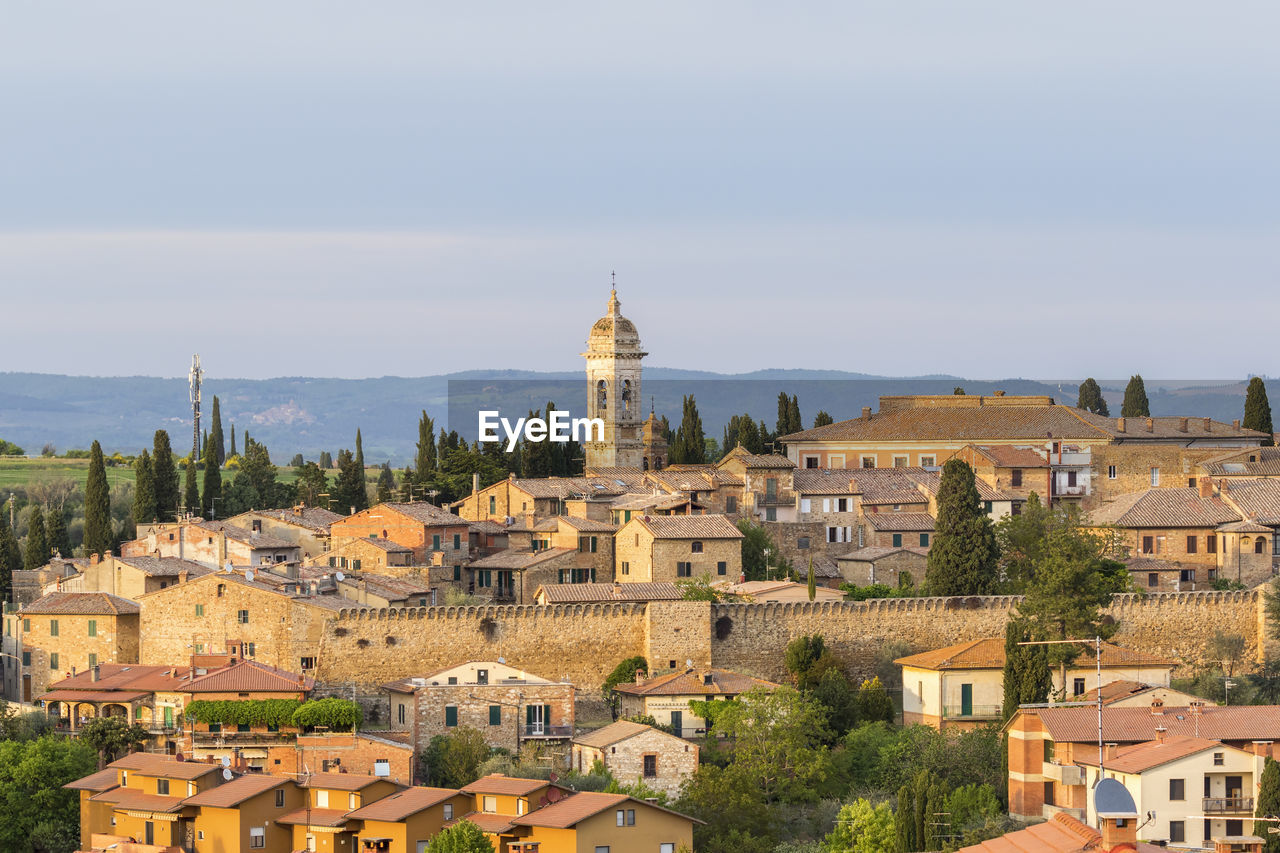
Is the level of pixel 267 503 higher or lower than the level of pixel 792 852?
higher

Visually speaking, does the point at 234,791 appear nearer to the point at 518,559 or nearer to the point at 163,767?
the point at 163,767

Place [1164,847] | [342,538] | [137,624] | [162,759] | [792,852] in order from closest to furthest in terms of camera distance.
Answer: [1164,847], [792,852], [162,759], [137,624], [342,538]

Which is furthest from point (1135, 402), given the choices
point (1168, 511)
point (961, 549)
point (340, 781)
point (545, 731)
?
point (340, 781)

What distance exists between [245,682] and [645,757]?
10.00 metres

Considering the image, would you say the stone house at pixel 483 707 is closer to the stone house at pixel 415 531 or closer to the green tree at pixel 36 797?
the green tree at pixel 36 797

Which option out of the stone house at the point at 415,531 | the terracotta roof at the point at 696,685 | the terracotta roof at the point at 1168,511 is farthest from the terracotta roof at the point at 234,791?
the terracotta roof at the point at 1168,511

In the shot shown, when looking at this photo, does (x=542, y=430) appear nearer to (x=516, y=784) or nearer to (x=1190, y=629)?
(x=1190, y=629)

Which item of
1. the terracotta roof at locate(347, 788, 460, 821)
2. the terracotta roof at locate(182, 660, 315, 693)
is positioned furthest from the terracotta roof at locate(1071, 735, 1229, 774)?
the terracotta roof at locate(182, 660, 315, 693)

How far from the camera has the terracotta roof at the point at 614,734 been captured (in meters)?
53.4

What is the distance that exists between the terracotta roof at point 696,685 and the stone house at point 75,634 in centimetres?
1320

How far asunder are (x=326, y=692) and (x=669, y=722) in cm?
857

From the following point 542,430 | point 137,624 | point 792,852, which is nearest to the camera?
point 792,852

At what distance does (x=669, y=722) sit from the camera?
184 ft

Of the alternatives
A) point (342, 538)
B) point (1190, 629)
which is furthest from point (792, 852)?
point (342, 538)
